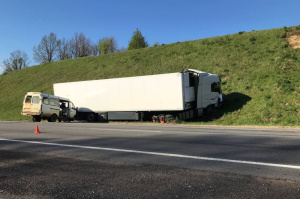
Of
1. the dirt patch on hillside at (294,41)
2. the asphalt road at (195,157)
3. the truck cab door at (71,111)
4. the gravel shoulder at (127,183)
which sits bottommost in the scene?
the gravel shoulder at (127,183)

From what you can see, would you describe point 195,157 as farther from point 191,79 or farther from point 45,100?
point 45,100

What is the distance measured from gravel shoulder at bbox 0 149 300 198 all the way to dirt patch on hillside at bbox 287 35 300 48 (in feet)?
82.3

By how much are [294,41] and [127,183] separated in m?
27.8

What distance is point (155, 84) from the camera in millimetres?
17750

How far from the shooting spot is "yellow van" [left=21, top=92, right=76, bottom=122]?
20016 mm

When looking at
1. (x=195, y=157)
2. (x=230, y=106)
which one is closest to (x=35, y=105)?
(x=230, y=106)

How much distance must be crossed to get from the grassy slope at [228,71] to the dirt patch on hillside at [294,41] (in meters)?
0.66

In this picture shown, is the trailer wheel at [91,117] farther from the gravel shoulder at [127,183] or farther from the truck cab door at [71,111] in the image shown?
the gravel shoulder at [127,183]

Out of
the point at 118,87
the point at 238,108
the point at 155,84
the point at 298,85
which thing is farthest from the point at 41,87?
the point at 298,85

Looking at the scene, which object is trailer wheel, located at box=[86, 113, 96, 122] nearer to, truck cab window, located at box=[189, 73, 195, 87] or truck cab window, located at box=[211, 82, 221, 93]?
truck cab window, located at box=[189, 73, 195, 87]

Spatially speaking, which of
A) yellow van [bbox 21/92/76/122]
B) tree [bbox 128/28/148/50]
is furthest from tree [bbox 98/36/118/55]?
yellow van [bbox 21/92/76/122]

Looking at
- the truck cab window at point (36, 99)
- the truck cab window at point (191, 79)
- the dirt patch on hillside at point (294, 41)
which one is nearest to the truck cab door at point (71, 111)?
the truck cab window at point (36, 99)

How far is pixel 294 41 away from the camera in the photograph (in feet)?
84.6

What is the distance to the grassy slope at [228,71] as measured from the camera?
1742cm
